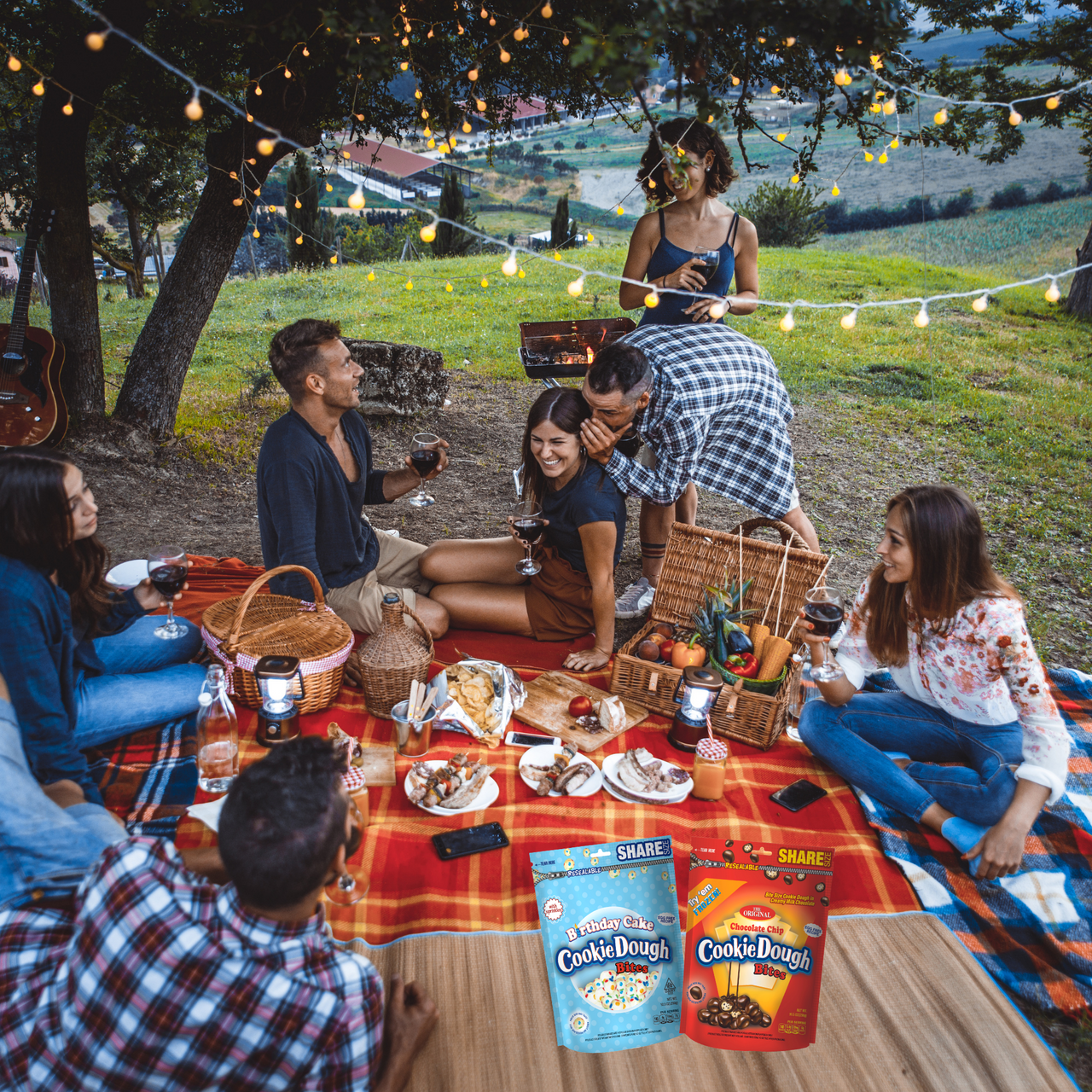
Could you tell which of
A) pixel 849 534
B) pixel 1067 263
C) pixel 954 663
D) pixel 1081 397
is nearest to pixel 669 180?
pixel 954 663

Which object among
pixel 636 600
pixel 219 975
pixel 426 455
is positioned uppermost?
pixel 426 455

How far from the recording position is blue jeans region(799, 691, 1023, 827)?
2.72 m

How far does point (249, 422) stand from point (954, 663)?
6303mm

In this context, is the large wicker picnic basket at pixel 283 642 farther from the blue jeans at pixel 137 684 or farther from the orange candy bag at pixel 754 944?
the orange candy bag at pixel 754 944

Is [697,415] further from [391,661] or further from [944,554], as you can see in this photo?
[391,661]

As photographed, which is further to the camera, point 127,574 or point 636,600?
point 636,600

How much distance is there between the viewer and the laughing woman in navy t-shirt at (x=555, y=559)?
351 cm

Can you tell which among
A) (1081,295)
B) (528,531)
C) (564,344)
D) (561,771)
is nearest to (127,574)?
(528,531)

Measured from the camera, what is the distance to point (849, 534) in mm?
5637

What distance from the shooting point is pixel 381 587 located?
3863 mm

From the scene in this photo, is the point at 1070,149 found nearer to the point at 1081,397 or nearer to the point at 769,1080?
the point at 1081,397

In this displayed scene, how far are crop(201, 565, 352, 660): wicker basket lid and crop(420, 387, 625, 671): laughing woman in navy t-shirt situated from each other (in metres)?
0.84

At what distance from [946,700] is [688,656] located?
953 mm

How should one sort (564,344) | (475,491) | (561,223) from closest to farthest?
(564,344) → (475,491) → (561,223)
